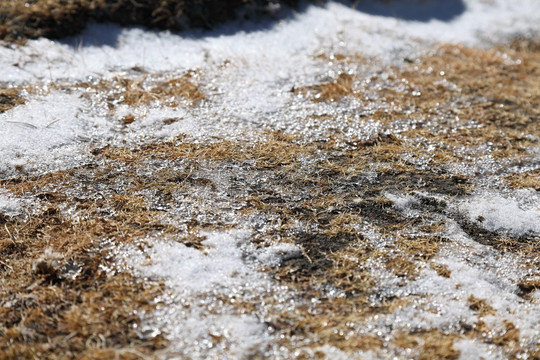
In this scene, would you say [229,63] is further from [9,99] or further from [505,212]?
[505,212]

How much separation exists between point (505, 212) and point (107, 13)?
4491 millimetres

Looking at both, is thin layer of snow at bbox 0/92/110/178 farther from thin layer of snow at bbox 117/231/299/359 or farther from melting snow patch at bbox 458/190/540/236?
melting snow patch at bbox 458/190/540/236

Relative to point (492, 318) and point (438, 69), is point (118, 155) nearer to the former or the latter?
point (492, 318)

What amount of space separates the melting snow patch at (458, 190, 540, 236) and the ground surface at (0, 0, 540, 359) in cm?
1

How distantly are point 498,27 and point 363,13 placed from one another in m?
1.95

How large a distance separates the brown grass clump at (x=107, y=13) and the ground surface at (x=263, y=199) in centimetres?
20

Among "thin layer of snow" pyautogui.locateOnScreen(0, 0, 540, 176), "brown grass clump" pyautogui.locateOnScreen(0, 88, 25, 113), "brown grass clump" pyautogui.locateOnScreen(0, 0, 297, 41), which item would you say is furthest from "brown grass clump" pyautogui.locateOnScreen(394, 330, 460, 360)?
"brown grass clump" pyautogui.locateOnScreen(0, 0, 297, 41)

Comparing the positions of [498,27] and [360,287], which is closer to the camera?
[360,287]

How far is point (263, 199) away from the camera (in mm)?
3305

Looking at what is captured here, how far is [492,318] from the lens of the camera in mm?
2607

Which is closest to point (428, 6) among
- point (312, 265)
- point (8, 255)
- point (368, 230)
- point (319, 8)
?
point (319, 8)

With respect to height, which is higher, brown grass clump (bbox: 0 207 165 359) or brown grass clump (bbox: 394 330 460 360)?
brown grass clump (bbox: 394 330 460 360)

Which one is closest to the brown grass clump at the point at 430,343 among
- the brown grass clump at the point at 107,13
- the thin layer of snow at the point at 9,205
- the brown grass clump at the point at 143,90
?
the thin layer of snow at the point at 9,205

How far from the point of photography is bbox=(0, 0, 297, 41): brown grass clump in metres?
4.87
